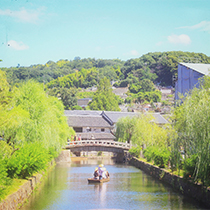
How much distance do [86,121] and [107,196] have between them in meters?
38.2

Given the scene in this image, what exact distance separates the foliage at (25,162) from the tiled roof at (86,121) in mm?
37878

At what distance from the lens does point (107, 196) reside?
18.0 meters

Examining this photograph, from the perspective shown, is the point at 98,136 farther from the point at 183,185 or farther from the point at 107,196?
the point at 183,185

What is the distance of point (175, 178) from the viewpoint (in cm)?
1878

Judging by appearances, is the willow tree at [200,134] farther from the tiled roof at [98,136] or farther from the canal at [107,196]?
the tiled roof at [98,136]

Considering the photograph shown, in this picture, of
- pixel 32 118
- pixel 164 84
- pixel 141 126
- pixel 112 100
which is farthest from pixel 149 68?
pixel 32 118

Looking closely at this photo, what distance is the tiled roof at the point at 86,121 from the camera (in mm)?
54969

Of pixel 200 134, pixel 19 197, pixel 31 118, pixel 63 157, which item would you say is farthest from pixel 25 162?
pixel 63 157

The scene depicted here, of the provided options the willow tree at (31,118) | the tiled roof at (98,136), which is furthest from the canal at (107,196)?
the tiled roof at (98,136)

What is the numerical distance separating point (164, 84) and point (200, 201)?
122 meters

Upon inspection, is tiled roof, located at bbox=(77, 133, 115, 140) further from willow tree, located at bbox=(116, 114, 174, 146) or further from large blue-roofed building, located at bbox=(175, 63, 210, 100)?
large blue-roofed building, located at bbox=(175, 63, 210, 100)

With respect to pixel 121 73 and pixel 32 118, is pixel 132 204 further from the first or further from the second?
pixel 121 73

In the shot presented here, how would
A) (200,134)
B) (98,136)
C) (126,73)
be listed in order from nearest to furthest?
1. (200,134)
2. (98,136)
3. (126,73)

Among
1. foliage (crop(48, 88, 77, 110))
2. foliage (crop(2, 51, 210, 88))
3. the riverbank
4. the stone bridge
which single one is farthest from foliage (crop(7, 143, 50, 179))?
foliage (crop(2, 51, 210, 88))
